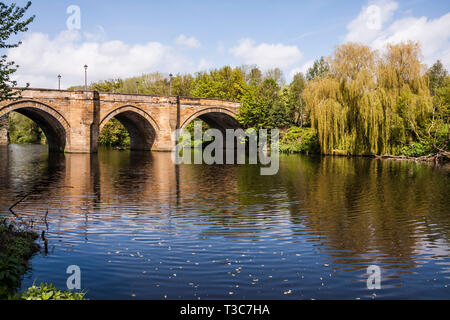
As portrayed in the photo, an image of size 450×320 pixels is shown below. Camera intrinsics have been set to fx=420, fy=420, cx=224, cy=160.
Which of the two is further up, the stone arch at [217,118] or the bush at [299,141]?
the stone arch at [217,118]

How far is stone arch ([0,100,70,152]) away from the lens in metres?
35.6

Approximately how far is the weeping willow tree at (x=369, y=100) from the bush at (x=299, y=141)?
16.0 ft

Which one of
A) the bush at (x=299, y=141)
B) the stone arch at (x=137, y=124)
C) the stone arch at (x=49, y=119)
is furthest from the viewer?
the bush at (x=299, y=141)

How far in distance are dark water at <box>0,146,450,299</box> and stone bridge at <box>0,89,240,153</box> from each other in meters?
19.6

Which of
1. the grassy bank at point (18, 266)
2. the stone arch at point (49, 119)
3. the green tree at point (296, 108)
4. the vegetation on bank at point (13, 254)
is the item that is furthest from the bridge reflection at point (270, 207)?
the green tree at point (296, 108)

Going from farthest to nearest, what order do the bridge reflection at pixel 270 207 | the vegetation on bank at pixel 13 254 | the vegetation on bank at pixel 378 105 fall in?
the vegetation on bank at pixel 378 105
the bridge reflection at pixel 270 207
the vegetation on bank at pixel 13 254

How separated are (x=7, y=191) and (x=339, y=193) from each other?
13.4 m

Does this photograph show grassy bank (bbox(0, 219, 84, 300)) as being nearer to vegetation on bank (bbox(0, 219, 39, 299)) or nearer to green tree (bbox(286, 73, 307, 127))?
vegetation on bank (bbox(0, 219, 39, 299))

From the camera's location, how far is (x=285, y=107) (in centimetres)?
5141

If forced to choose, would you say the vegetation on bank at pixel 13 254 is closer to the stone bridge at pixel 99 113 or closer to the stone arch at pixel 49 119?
the stone arch at pixel 49 119

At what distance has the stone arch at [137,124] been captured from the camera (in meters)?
42.5
